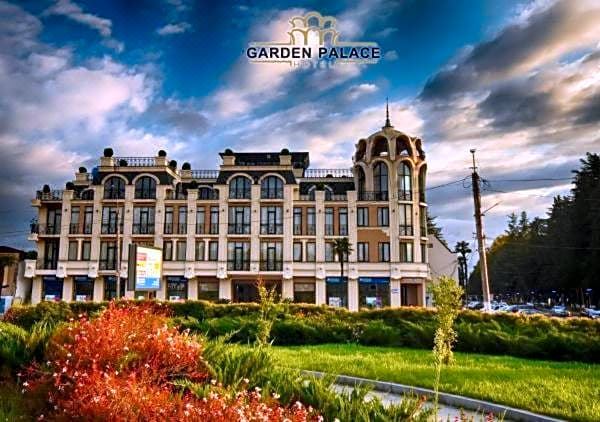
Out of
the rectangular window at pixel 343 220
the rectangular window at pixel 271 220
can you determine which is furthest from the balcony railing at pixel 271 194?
the rectangular window at pixel 343 220

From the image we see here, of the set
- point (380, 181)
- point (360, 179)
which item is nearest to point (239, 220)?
point (360, 179)

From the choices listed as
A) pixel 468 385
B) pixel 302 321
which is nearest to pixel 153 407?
pixel 468 385

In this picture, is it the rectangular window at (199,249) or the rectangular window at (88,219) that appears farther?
the rectangular window at (88,219)

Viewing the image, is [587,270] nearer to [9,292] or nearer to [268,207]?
[268,207]

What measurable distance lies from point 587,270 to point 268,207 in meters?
32.5

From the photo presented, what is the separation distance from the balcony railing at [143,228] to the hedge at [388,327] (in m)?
29.6

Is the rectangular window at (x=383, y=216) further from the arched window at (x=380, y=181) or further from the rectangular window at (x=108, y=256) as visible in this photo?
the rectangular window at (x=108, y=256)

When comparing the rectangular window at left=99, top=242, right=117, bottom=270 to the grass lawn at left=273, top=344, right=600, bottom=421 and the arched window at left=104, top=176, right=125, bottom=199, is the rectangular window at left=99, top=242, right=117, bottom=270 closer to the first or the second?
the arched window at left=104, top=176, right=125, bottom=199

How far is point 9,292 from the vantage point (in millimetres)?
51875

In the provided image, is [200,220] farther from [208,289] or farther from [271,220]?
[271,220]

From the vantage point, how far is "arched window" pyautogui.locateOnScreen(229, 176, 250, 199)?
172 feet

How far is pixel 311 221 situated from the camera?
5172 centimetres

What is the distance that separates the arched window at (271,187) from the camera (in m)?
52.1

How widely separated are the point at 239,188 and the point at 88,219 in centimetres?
1454
